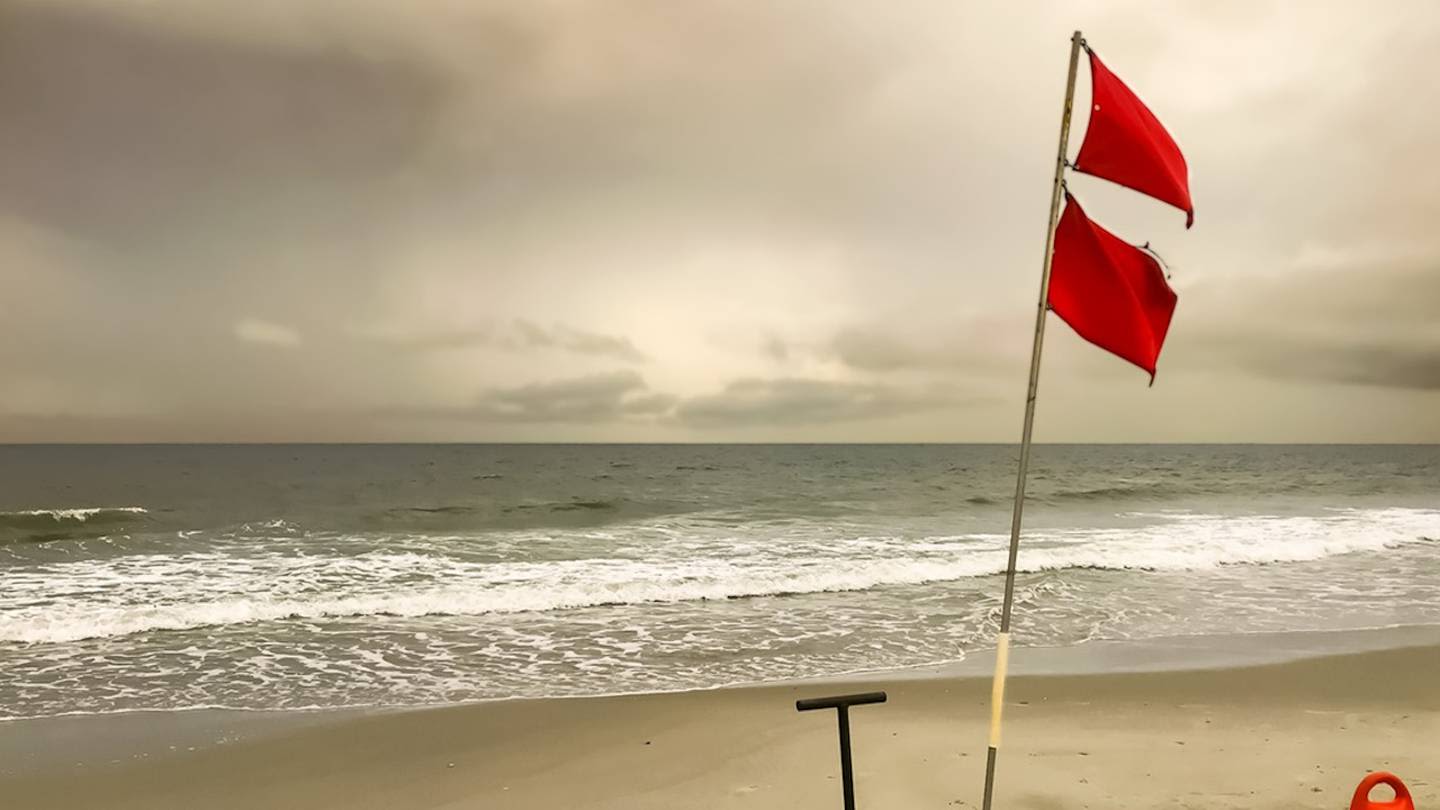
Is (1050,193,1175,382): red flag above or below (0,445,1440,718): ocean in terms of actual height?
above

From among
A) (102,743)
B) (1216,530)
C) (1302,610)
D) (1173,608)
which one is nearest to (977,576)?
(1173,608)

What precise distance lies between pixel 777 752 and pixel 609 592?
818cm

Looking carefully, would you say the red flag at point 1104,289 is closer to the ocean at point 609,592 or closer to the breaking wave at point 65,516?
the ocean at point 609,592

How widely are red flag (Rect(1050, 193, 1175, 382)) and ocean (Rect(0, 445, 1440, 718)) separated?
21.3 feet

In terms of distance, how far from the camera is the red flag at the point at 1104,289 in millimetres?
3990

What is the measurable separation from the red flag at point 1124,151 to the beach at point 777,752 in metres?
3.90

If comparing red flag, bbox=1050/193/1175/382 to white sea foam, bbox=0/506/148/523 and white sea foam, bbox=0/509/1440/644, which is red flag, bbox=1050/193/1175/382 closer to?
white sea foam, bbox=0/509/1440/644

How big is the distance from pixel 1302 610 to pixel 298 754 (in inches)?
535

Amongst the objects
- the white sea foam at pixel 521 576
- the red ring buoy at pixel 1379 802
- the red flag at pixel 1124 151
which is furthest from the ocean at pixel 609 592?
the red flag at pixel 1124 151

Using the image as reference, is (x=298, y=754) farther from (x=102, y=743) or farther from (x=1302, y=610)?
(x=1302, y=610)

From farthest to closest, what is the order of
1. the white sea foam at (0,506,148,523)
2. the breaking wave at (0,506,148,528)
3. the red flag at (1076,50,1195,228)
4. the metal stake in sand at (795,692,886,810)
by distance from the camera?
the white sea foam at (0,506,148,523)
the breaking wave at (0,506,148,528)
the red flag at (1076,50,1195,228)
the metal stake in sand at (795,692,886,810)

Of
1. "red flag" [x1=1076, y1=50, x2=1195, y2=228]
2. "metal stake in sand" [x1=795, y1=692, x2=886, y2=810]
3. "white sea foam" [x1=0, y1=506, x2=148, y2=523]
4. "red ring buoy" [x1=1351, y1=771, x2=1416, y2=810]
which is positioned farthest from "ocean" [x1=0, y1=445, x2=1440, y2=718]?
"red flag" [x1=1076, y1=50, x2=1195, y2=228]

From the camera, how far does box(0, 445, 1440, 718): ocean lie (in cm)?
998

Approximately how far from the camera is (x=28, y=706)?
8.54 metres
